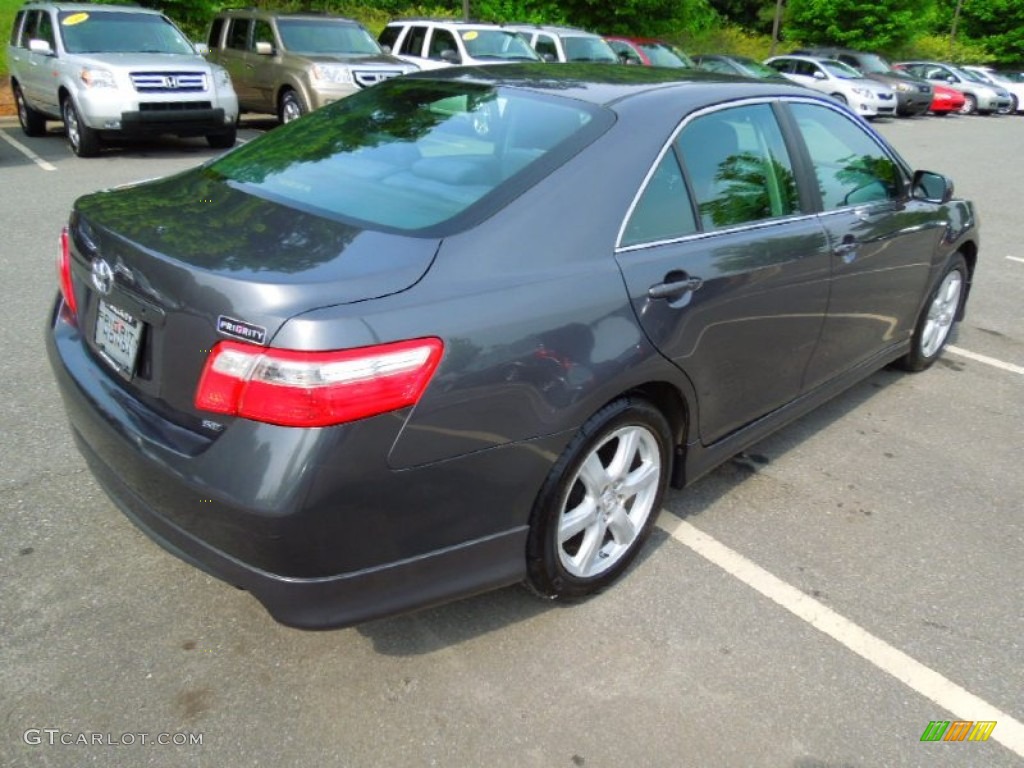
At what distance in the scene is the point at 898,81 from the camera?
2295 cm

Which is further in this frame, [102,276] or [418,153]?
[418,153]

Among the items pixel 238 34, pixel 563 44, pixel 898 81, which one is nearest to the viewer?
pixel 238 34

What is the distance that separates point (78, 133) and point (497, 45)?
6945mm

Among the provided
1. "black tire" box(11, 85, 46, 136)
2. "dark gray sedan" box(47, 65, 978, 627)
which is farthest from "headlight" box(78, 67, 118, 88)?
"dark gray sedan" box(47, 65, 978, 627)

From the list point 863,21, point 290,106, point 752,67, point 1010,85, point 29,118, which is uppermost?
point 863,21

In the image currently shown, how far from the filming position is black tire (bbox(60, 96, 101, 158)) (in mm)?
10227

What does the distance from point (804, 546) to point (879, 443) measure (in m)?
1.17

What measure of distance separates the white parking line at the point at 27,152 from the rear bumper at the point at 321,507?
29.0ft

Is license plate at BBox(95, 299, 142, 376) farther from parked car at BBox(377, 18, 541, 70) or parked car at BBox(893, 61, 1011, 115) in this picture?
parked car at BBox(893, 61, 1011, 115)

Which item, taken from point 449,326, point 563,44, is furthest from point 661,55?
point 449,326

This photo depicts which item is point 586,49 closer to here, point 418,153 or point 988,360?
point 988,360

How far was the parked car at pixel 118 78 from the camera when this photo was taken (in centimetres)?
1002

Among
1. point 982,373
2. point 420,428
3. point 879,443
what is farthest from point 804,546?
point 982,373

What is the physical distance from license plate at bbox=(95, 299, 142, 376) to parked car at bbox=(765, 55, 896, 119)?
→ 20819 millimetres
